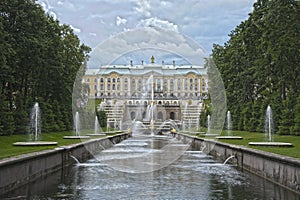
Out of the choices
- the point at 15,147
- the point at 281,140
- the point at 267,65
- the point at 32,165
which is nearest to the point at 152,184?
the point at 32,165

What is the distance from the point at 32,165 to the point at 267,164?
694 cm

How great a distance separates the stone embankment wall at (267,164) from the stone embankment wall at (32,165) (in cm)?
618

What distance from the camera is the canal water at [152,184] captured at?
34.6 ft

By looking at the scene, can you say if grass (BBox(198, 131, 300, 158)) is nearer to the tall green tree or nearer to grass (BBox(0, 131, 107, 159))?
the tall green tree

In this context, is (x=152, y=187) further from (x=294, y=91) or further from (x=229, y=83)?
(x=229, y=83)

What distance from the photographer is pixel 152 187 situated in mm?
11602

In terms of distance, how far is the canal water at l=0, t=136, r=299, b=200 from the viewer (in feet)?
34.6

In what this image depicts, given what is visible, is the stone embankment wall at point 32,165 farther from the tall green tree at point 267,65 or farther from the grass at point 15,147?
the tall green tree at point 267,65

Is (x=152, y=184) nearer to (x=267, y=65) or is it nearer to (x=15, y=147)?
(x=15, y=147)

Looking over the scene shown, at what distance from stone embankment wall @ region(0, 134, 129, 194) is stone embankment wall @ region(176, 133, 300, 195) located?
20.3 feet

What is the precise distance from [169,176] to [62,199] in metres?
4.51

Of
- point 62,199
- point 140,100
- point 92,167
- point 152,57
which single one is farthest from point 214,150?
point 140,100

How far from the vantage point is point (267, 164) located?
13.1 meters

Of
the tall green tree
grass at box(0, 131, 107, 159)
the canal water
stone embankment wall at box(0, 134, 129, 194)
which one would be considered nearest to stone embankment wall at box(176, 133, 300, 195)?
the canal water
